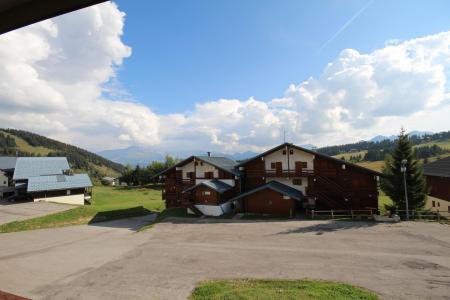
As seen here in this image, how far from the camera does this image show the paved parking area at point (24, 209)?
1378 inches

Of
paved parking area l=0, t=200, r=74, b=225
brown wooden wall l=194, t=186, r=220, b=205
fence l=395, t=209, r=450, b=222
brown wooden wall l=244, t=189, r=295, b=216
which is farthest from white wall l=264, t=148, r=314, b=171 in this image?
paved parking area l=0, t=200, r=74, b=225

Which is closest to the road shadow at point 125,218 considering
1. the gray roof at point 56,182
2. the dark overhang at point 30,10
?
the gray roof at point 56,182

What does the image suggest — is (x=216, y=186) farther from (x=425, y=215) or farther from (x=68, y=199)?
(x=68, y=199)

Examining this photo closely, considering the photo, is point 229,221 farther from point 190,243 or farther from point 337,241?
point 337,241

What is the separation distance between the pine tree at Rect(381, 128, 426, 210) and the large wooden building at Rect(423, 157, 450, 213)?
4194mm

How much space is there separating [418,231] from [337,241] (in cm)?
730

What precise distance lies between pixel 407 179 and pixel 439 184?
10676 millimetres

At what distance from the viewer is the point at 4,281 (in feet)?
47.1

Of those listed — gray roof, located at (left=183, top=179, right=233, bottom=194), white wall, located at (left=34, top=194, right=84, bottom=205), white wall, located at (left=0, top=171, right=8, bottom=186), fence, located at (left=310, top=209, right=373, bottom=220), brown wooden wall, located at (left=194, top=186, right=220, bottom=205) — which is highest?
white wall, located at (left=0, top=171, right=8, bottom=186)

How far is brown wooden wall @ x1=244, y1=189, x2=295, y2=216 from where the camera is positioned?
103 feet

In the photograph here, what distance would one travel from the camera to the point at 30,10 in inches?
Result: 108

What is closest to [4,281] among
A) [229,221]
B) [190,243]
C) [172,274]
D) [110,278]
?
[110,278]

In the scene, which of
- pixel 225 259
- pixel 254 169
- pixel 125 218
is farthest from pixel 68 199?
pixel 225 259

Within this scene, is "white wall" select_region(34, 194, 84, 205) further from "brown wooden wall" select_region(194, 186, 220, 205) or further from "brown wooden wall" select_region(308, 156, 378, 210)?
"brown wooden wall" select_region(308, 156, 378, 210)
